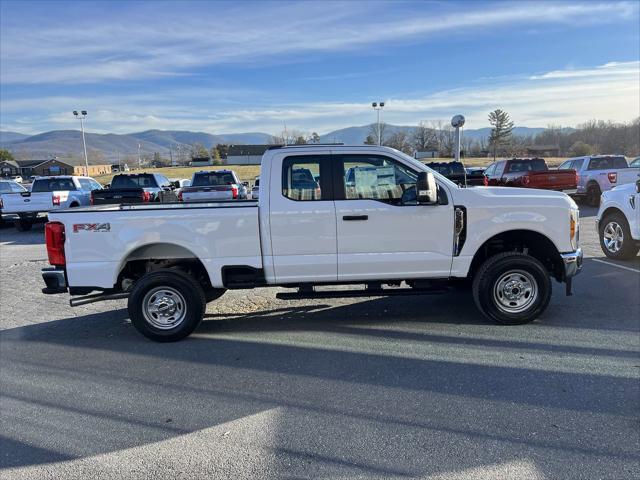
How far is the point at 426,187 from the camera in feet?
16.5

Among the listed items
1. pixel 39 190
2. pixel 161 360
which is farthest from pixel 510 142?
pixel 161 360

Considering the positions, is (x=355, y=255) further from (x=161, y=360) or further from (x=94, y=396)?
(x=94, y=396)

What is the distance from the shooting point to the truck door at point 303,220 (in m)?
5.24

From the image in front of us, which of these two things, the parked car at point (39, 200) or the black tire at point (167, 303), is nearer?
the black tire at point (167, 303)

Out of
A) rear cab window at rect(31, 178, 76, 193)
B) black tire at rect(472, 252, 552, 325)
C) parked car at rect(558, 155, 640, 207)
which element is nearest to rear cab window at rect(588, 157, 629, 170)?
parked car at rect(558, 155, 640, 207)

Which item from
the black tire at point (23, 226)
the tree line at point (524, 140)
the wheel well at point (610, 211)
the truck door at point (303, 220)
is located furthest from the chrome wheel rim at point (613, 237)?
the tree line at point (524, 140)

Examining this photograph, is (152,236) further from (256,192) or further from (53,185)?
(53,185)

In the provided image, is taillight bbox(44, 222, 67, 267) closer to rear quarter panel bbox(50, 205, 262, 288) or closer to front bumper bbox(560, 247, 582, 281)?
rear quarter panel bbox(50, 205, 262, 288)

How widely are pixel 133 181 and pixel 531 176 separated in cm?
1544

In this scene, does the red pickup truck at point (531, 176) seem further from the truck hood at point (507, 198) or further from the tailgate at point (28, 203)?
the tailgate at point (28, 203)

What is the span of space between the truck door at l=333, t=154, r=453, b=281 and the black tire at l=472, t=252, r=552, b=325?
1.46 ft

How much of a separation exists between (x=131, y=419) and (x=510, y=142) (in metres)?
133

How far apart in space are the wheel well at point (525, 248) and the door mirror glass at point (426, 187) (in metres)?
0.94

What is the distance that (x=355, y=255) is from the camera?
5355 mm
